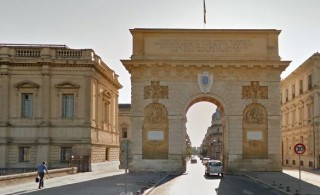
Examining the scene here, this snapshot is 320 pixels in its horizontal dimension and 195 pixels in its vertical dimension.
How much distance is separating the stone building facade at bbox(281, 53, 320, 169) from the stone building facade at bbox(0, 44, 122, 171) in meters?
20.5

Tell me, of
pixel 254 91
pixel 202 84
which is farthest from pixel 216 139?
pixel 202 84

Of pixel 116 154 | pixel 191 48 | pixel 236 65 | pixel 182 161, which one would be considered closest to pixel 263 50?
pixel 236 65

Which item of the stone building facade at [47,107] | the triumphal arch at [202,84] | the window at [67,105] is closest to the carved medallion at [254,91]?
the triumphal arch at [202,84]

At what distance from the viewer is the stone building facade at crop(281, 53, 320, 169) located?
4472 centimetres

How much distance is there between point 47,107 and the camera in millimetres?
41594

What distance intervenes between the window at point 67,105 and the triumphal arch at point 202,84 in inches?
305

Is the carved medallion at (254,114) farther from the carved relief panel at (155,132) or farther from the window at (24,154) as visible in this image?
the window at (24,154)

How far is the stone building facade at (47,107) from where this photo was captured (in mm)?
41219

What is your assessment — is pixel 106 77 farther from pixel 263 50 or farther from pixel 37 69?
pixel 263 50

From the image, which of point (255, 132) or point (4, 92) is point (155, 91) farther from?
point (4, 92)

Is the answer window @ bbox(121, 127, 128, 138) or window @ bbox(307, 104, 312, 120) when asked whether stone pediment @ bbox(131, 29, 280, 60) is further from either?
window @ bbox(121, 127, 128, 138)

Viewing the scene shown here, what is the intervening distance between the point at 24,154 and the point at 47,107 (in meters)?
4.51

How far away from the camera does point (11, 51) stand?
42.1 metres

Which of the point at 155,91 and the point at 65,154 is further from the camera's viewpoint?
→ the point at 65,154
